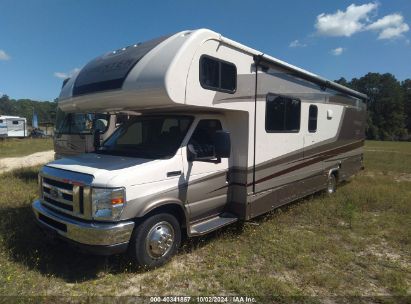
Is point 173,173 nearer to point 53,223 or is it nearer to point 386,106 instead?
point 53,223

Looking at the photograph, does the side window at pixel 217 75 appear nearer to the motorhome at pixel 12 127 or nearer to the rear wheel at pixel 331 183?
the rear wheel at pixel 331 183

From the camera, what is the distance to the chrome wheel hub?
4.64 metres

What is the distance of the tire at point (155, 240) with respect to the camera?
14.7 ft

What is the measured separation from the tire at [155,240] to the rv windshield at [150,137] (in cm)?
94

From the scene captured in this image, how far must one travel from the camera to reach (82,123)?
9.50m

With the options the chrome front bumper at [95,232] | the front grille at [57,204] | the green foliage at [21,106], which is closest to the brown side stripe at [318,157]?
the chrome front bumper at [95,232]

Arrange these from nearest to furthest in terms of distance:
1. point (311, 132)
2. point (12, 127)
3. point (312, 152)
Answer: point (311, 132), point (312, 152), point (12, 127)

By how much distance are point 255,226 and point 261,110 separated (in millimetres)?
2251

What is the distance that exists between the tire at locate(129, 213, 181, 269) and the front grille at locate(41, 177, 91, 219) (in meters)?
0.73

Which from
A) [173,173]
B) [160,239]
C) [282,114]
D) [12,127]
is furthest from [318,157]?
[12,127]

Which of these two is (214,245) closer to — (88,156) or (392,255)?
(88,156)

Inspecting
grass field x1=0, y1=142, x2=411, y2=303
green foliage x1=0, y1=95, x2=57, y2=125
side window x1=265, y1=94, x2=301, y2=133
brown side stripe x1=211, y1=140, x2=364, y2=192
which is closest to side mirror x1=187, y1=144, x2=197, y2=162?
brown side stripe x1=211, y1=140, x2=364, y2=192

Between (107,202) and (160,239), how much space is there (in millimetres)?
998

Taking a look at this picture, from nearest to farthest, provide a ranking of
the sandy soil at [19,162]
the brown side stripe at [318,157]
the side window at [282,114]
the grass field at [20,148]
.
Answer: the side window at [282,114] < the brown side stripe at [318,157] < the sandy soil at [19,162] < the grass field at [20,148]
